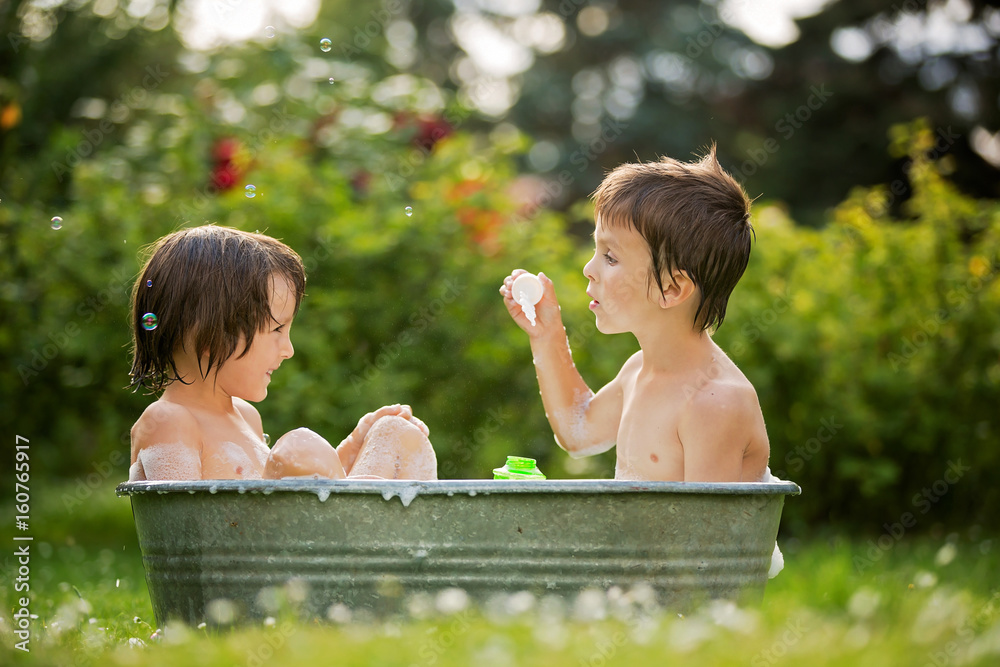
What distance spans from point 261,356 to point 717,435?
99cm

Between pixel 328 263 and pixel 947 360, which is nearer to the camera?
pixel 328 263

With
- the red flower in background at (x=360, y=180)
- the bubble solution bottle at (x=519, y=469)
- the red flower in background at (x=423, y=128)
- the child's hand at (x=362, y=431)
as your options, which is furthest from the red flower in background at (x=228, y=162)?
the bubble solution bottle at (x=519, y=469)

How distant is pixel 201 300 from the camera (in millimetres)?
2086

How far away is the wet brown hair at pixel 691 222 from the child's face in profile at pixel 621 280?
0.02m

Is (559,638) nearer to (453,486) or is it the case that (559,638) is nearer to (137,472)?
(453,486)

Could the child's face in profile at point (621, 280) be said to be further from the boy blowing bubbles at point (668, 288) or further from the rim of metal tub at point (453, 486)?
the rim of metal tub at point (453, 486)

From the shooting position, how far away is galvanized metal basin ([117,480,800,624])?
164 centimetres

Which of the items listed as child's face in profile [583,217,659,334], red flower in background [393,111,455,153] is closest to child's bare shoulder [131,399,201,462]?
child's face in profile [583,217,659,334]

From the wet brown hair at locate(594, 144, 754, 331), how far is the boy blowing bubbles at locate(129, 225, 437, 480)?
661 millimetres

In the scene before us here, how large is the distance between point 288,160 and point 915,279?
8.60 ft

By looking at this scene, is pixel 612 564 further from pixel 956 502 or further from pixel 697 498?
pixel 956 502

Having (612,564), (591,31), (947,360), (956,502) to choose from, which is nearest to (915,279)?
(947,360)

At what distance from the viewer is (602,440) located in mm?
2461

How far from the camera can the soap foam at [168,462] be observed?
1956mm
